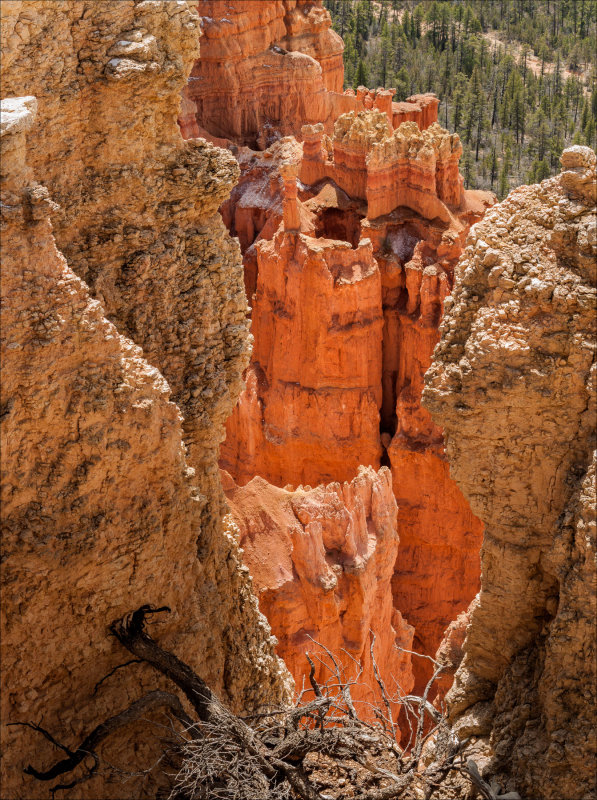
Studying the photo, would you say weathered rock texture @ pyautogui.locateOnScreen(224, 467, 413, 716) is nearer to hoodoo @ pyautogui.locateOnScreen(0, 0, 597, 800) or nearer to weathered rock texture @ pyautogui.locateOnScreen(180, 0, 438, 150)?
hoodoo @ pyautogui.locateOnScreen(0, 0, 597, 800)

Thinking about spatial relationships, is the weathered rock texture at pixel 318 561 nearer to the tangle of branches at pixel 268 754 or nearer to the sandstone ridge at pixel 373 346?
the sandstone ridge at pixel 373 346

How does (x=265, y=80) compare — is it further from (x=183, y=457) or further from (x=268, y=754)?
(x=268, y=754)

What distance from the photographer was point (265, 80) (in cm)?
2627

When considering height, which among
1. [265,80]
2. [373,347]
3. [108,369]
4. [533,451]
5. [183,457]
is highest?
[108,369]

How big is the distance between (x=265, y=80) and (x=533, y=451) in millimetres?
21224

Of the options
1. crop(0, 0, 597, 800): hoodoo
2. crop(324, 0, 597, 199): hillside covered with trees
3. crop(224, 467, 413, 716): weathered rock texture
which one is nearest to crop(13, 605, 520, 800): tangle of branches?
crop(0, 0, 597, 800): hoodoo

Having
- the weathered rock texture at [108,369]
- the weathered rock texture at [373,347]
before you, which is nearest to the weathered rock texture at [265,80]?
the weathered rock texture at [373,347]

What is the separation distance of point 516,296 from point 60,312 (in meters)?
3.06

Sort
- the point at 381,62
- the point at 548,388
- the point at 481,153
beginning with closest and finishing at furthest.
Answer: the point at 548,388, the point at 481,153, the point at 381,62

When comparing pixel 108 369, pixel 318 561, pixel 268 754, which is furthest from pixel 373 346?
pixel 268 754

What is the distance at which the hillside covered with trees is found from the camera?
1505 inches

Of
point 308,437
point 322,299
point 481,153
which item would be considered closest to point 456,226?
point 322,299

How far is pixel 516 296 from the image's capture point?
7.03 m

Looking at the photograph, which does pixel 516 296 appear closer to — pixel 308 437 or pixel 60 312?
pixel 60 312
